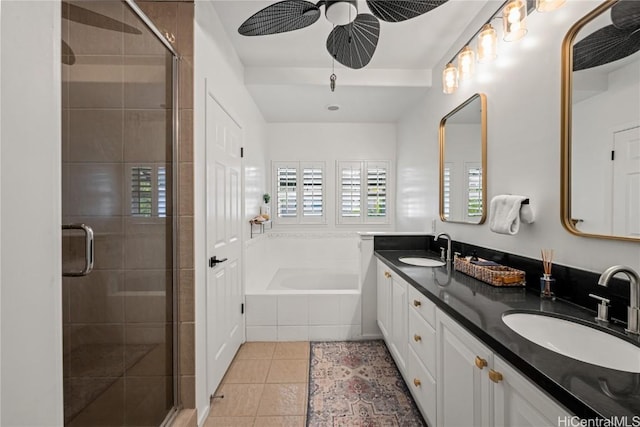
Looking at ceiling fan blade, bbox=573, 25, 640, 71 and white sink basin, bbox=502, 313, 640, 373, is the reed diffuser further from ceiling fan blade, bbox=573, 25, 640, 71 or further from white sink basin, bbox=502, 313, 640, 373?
ceiling fan blade, bbox=573, 25, 640, 71

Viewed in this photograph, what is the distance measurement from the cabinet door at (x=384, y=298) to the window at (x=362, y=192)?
163cm

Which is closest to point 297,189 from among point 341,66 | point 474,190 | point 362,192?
point 362,192

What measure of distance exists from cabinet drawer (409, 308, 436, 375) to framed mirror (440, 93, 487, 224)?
86 centimetres

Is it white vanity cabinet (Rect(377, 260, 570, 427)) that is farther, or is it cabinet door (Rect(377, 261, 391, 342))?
cabinet door (Rect(377, 261, 391, 342))

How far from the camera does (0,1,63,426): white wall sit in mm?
514

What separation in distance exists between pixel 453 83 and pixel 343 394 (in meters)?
2.30

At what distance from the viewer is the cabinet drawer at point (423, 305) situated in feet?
4.68

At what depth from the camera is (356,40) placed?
167cm

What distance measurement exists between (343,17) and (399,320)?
1.85 metres

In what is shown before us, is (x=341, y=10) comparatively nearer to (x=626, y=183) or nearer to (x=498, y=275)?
(x=626, y=183)

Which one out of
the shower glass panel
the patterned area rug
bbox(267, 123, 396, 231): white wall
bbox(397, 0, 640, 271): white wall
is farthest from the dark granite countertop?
bbox(267, 123, 396, 231): white wall

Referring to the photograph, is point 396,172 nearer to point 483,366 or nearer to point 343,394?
point 343,394

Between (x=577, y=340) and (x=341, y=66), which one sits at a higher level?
(x=341, y=66)

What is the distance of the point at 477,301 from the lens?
4.14 feet
